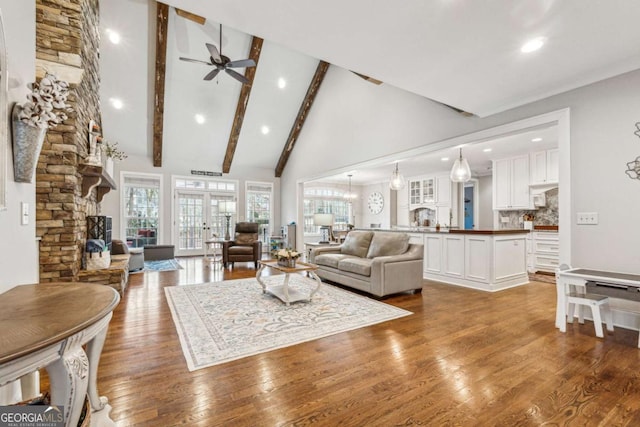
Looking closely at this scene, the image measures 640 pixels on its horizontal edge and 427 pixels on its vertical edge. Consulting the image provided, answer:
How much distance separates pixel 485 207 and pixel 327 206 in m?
5.22

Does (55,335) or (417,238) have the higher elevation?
(55,335)

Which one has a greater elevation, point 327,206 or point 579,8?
point 579,8

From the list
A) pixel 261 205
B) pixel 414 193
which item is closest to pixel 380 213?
pixel 414 193

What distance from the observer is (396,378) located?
6.57 ft

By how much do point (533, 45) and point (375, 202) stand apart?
8.01 m

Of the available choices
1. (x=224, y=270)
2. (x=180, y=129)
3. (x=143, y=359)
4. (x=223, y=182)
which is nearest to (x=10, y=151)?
(x=143, y=359)

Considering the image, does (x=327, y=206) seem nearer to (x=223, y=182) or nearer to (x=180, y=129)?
(x=223, y=182)

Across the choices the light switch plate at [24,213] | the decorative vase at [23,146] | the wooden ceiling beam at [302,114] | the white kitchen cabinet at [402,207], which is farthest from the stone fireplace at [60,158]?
the white kitchen cabinet at [402,207]

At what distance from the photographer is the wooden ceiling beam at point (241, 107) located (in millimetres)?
6129

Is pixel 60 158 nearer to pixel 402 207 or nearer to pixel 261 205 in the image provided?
pixel 261 205

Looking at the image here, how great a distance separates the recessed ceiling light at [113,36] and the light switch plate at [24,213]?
5214 millimetres

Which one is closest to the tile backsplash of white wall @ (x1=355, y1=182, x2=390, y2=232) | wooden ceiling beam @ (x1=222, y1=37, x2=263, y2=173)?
white wall @ (x1=355, y1=182, x2=390, y2=232)

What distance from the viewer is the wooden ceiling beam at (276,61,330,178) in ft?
23.5

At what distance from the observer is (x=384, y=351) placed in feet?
7.89
